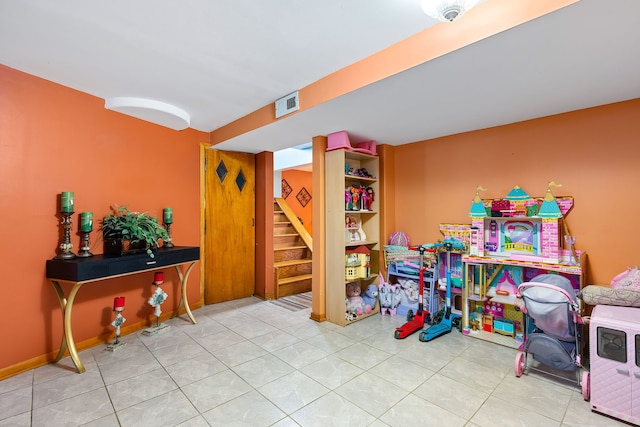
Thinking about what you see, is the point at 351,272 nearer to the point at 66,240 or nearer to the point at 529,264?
the point at 529,264

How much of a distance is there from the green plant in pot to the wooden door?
1052 mm

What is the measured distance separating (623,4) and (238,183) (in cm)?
417

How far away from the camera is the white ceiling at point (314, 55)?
163 centimetres

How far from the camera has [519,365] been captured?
224 centimetres

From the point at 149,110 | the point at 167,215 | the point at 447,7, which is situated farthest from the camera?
the point at 167,215

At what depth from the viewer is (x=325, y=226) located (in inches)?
139

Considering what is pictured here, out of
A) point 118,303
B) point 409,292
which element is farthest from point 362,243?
point 118,303

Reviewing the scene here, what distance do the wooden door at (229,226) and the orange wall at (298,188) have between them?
279 centimetres

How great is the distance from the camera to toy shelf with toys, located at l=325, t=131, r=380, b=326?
3355mm

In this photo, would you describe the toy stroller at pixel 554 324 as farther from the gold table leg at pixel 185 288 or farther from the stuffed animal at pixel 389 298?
the gold table leg at pixel 185 288

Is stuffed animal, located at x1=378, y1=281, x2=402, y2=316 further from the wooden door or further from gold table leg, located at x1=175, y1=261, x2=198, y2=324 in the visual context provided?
gold table leg, located at x1=175, y1=261, x2=198, y2=324

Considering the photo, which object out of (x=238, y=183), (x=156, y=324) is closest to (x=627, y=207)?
(x=238, y=183)

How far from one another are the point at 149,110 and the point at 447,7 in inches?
111

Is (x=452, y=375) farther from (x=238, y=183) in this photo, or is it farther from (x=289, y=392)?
(x=238, y=183)
